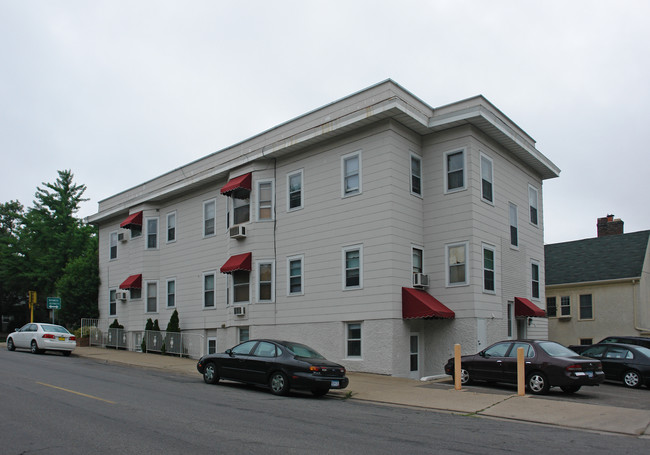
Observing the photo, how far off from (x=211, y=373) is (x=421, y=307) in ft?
23.0

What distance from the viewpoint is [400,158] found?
68.9ft

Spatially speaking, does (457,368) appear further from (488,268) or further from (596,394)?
(488,268)

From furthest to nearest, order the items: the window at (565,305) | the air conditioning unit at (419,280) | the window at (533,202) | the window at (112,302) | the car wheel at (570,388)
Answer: the window at (112,302), the window at (565,305), the window at (533,202), the air conditioning unit at (419,280), the car wheel at (570,388)

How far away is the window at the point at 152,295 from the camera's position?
99.9 ft

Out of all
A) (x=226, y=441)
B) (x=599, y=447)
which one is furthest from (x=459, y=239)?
(x=226, y=441)

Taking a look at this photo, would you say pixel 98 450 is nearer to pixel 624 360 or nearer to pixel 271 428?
pixel 271 428

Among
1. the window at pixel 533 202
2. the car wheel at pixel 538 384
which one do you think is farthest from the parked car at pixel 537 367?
the window at pixel 533 202

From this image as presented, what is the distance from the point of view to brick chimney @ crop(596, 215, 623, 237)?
36.8 m

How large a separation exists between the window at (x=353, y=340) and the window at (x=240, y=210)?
6.83 metres

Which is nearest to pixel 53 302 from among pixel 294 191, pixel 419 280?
pixel 294 191

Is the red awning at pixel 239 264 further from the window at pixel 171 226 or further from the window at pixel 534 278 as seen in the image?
the window at pixel 534 278

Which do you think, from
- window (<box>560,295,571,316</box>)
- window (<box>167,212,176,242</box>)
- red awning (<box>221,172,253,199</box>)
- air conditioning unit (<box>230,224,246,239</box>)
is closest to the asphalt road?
air conditioning unit (<box>230,224,246,239</box>)

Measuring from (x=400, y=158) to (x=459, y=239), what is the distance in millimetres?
3480

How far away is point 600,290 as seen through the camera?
31.4 metres
